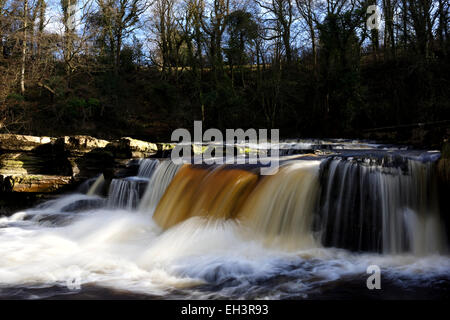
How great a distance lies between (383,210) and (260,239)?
6.05ft

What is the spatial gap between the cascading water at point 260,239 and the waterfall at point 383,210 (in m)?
0.01

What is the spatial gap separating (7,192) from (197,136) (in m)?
12.5

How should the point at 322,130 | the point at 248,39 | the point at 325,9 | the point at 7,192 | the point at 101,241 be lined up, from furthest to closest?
the point at 248,39
the point at 325,9
the point at 322,130
the point at 7,192
the point at 101,241

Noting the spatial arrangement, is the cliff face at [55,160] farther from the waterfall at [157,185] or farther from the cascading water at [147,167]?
the waterfall at [157,185]

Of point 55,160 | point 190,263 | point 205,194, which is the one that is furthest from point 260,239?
point 55,160

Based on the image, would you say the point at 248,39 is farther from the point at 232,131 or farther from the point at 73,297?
the point at 73,297

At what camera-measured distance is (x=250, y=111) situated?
19.6 meters

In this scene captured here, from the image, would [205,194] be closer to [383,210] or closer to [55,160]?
[383,210]

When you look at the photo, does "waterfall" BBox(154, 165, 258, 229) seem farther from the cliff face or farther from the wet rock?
the cliff face

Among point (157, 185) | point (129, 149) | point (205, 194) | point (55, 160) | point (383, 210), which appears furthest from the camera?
point (129, 149)

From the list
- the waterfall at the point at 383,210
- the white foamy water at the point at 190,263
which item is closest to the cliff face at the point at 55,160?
the white foamy water at the point at 190,263

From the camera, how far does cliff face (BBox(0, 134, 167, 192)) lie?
7.88m

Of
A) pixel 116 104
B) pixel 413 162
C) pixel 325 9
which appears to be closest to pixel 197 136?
pixel 116 104

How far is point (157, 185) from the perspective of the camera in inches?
311
